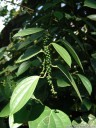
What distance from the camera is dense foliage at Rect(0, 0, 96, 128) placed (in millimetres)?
861

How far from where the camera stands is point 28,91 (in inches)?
31.8

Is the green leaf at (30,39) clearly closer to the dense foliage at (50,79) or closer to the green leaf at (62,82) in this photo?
the dense foliage at (50,79)


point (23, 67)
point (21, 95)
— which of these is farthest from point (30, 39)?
point (21, 95)

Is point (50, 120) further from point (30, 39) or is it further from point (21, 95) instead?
point (30, 39)

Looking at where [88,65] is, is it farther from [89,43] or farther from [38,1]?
[38,1]

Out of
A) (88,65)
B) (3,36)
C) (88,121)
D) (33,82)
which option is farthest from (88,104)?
(3,36)

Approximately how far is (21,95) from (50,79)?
15 cm

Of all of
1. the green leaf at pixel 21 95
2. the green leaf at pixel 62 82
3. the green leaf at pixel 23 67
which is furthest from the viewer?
the green leaf at pixel 23 67

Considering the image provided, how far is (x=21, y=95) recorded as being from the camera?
2.61ft

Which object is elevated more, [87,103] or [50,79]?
[50,79]

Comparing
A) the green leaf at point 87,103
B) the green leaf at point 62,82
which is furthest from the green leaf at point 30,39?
the green leaf at point 87,103

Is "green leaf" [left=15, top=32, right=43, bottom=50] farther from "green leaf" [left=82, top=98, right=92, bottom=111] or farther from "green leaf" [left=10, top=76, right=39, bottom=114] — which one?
"green leaf" [left=82, top=98, right=92, bottom=111]

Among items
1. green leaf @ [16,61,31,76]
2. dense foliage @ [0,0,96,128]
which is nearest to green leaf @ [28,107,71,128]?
dense foliage @ [0,0,96,128]

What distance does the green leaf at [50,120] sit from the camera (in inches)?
33.4
